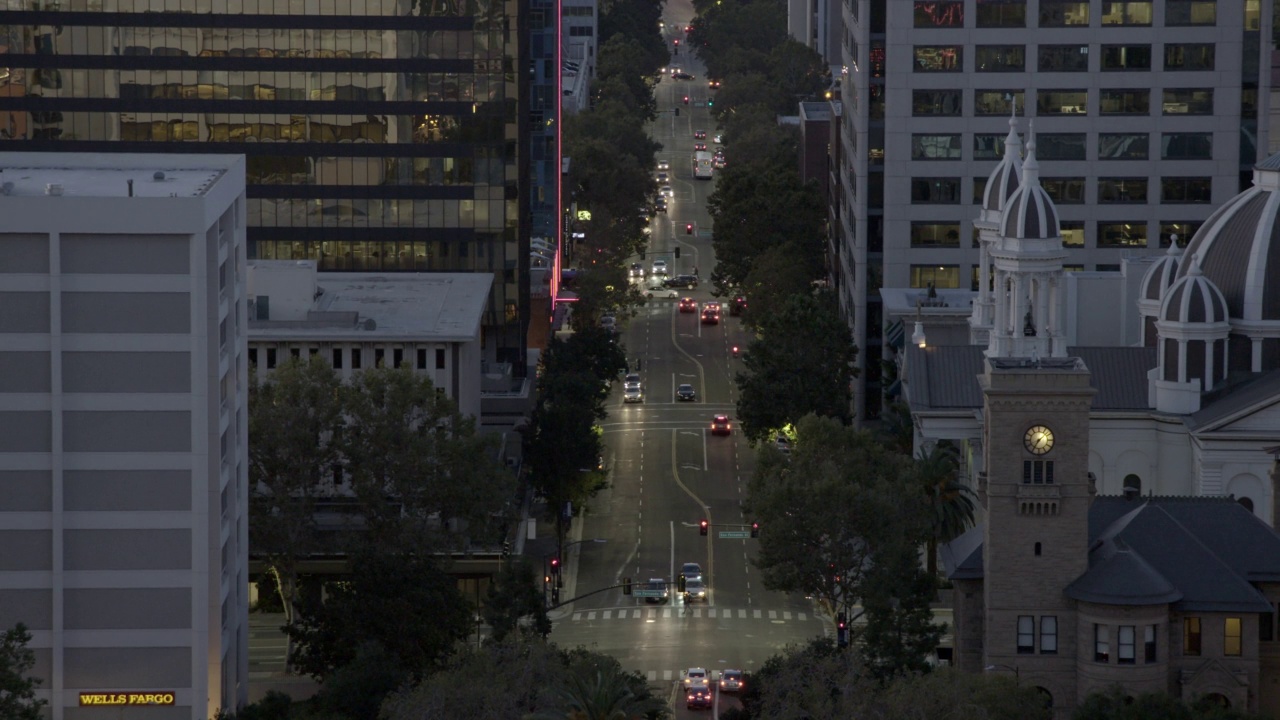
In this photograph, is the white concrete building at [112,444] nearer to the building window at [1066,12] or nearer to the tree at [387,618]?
the tree at [387,618]

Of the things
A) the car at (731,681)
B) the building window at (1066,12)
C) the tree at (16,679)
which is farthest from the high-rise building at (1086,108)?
the tree at (16,679)

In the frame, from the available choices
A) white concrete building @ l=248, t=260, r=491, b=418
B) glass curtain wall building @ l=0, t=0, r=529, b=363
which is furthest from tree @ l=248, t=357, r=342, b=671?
glass curtain wall building @ l=0, t=0, r=529, b=363

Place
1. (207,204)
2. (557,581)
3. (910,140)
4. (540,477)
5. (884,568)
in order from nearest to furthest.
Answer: (207,204) → (884,568) → (557,581) → (540,477) → (910,140)

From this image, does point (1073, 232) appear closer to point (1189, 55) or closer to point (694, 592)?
point (1189, 55)

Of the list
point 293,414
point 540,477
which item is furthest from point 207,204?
point 540,477

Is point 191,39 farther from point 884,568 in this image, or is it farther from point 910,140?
point 884,568

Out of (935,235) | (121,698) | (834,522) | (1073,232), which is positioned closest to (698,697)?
(834,522)
